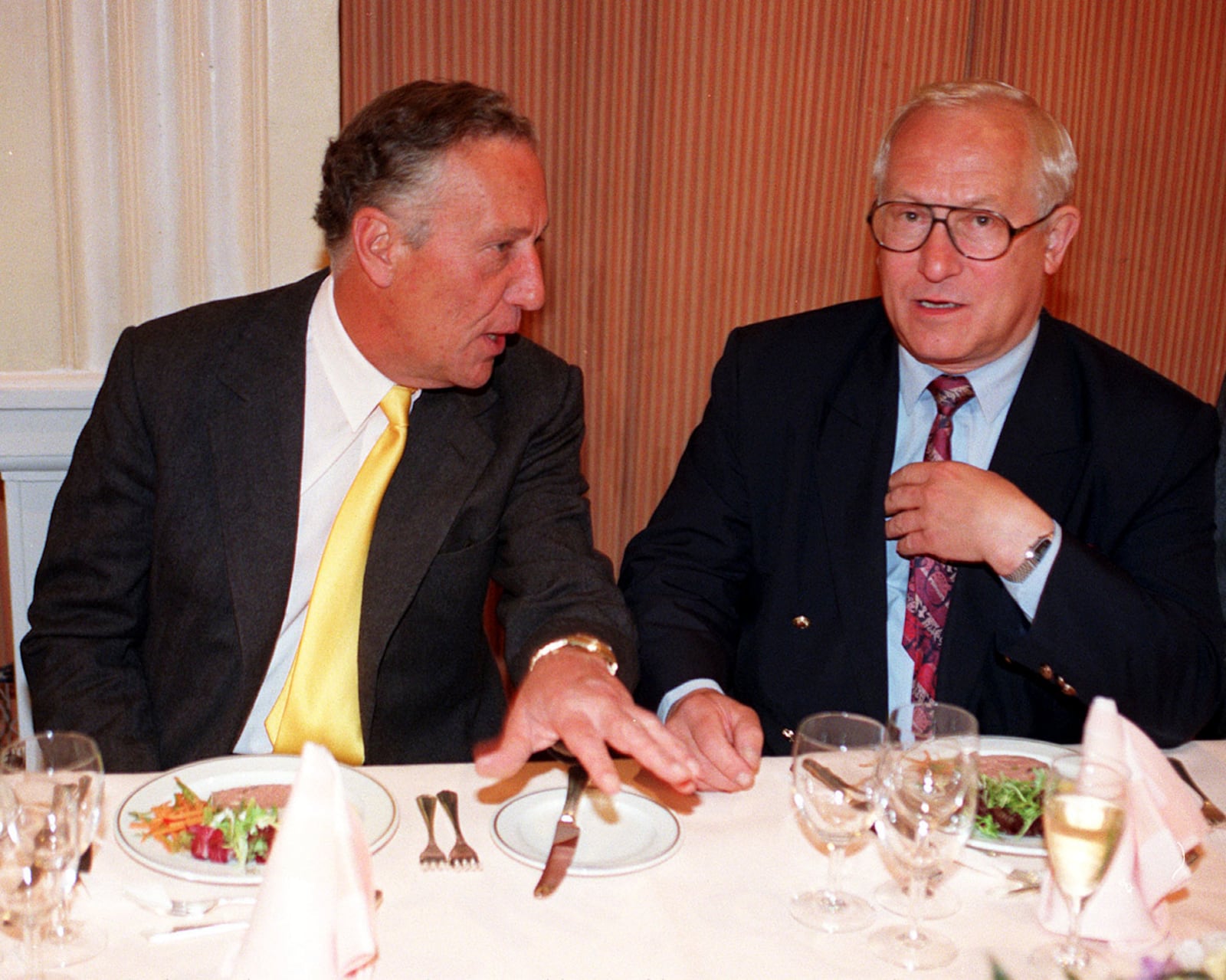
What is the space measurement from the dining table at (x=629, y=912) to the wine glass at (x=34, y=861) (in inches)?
2.1

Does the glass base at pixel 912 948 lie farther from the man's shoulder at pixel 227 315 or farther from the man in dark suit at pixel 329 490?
the man's shoulder at pixel 227 315

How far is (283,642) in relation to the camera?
6.82 ft

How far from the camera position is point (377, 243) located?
2.05 metres

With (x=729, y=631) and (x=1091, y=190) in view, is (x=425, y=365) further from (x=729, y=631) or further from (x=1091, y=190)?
(x=1091, y=190)

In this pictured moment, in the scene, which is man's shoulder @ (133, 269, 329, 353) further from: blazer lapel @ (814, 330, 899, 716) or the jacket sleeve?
blazer lapel @ (814, 330, 899, 716)

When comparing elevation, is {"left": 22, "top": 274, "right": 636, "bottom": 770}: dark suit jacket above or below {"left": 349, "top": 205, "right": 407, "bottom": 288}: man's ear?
below

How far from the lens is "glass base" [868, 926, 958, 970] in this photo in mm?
1250

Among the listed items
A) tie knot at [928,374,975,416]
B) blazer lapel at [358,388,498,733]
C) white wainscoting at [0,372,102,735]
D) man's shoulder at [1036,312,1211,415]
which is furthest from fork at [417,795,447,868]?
white wainscoting at [0,372,102,735]

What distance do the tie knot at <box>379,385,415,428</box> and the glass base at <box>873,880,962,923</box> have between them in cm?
112

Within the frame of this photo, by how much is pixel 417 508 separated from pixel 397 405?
18 centimetres

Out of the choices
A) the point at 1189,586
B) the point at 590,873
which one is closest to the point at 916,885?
the point at 590,873

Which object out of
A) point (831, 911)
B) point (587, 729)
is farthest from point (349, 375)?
point (831, 911)

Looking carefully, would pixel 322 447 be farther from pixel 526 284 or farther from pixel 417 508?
pixel 526 284

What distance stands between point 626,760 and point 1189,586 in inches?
38.4
